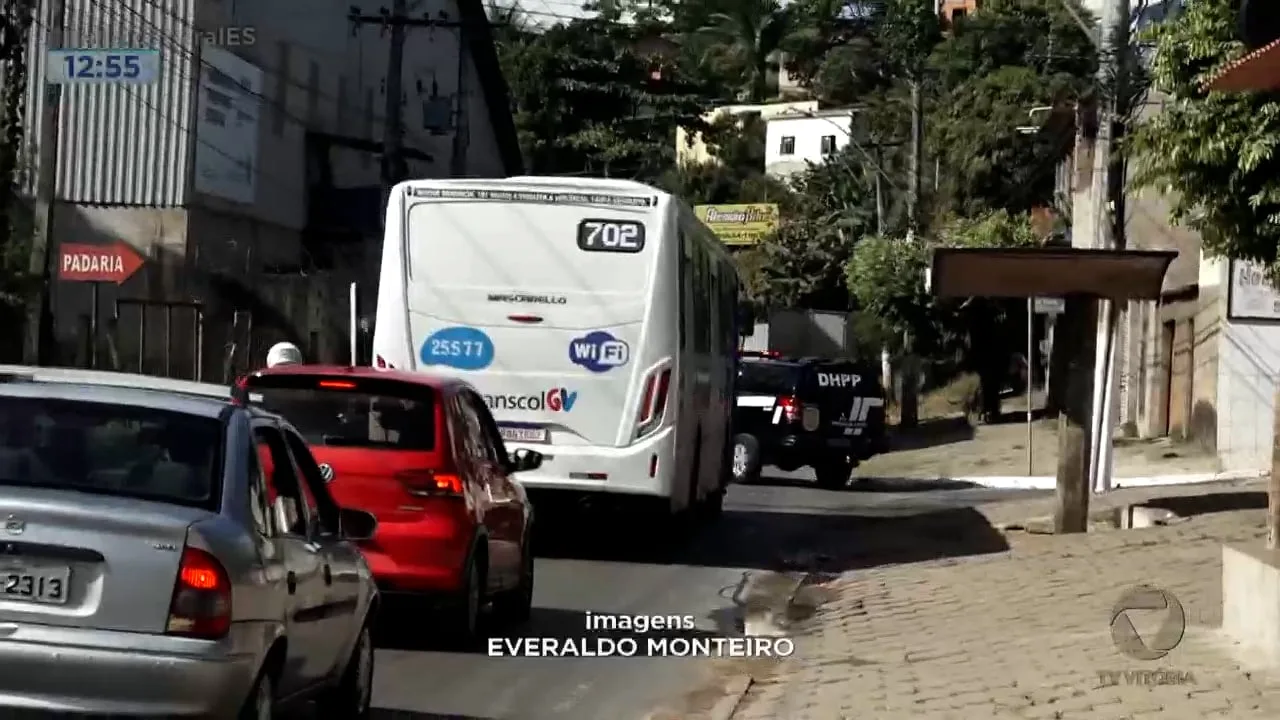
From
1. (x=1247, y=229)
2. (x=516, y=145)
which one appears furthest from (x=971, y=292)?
(x=516, y=145)

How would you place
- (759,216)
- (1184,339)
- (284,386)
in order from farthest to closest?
1. (759,216)
2. (1184,339)
3. (284,386)

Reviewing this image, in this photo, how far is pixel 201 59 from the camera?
124 ft

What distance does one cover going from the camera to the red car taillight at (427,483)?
38.4 feet

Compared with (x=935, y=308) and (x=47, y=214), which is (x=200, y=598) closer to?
(x=47, y=214)

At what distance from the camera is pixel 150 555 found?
6.64 meters

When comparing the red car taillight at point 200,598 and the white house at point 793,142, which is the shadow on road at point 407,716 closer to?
the red car taillight at point 200,598

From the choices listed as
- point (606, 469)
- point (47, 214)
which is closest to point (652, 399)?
point (606, 469)

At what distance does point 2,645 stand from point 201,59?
32.7 m

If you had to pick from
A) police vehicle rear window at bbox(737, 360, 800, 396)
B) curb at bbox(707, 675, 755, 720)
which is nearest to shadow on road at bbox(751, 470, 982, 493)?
police vehicle rear window at bbox(737, 360, 800, 396)

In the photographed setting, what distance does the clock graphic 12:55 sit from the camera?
77.4 ft

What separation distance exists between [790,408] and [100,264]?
10.9 m

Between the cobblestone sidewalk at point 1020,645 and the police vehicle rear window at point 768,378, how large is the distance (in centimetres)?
1320

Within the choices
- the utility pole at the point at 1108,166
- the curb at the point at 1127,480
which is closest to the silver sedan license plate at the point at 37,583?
the utility pole at the point at 1108,166

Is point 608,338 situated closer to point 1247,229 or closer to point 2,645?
point 1247,229
